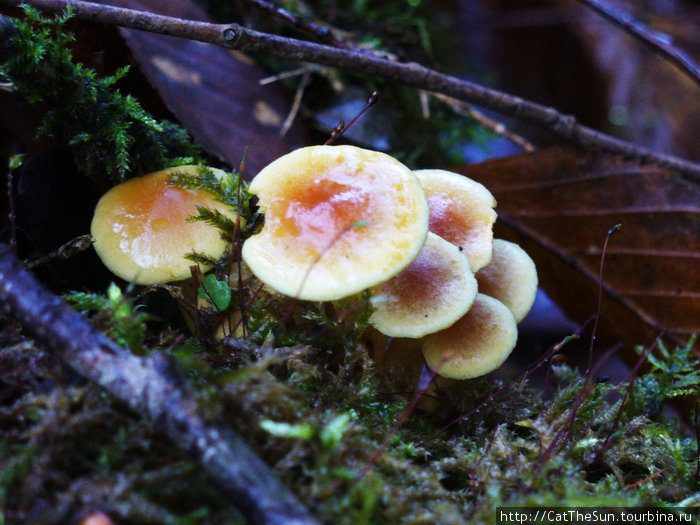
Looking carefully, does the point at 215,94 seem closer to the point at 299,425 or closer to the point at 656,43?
the point at 299,425

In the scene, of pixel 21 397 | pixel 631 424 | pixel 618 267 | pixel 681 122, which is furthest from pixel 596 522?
pixel 681 122

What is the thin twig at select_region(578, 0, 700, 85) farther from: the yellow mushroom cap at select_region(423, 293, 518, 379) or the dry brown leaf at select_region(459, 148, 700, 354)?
the yellow mushroom cap at select_region(423, 293, 518, 379)

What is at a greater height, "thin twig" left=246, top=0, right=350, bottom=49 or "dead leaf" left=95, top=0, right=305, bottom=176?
"thin twig" left=246, top=0, right=350, bottom=49

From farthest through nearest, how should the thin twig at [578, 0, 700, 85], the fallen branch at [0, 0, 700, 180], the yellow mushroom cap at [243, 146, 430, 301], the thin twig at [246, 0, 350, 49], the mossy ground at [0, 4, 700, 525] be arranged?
the thin twig at [578, 0, 700, 85], the thin twig at [246, 0, 350, 49], the fallen branch at [0, 0, 700, 180], the yellow mushroom cap at [243, 146, 430, 301], the mossy ground at [0, 4, 700, 525]

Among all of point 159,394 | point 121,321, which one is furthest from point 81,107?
point 159,394

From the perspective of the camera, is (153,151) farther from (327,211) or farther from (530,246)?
(530,246)

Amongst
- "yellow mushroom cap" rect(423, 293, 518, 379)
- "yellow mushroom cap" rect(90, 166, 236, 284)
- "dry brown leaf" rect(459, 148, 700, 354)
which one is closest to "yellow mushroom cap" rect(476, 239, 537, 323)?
"yellow mushroom cap" rect(423, 293, 518, 379)

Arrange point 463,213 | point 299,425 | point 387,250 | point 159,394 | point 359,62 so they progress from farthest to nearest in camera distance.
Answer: point 359,62 < point 463,213 < point 387,250 < point 299,425 < point 159,394
